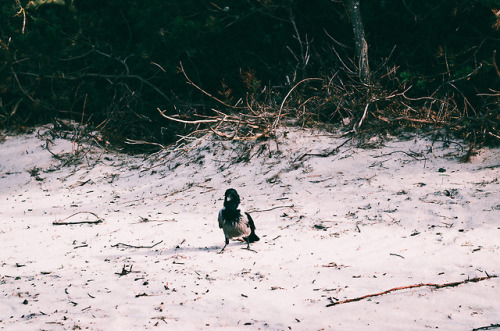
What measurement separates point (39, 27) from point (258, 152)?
6.43 metres

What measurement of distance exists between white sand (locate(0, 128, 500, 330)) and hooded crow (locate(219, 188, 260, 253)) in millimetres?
174

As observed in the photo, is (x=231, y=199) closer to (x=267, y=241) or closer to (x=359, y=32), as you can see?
(x=267, y=241)

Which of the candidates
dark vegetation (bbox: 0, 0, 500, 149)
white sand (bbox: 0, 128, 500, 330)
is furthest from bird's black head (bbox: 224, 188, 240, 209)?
dark vegetation (bbox: 0, 0, 500, 149)

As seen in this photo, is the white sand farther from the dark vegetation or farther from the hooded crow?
the dark vegetation

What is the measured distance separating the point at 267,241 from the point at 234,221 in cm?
51

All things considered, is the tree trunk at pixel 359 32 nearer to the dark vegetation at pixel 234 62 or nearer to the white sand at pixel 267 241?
Result: the dark vegetation at pixel 234 62

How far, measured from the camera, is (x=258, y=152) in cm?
768

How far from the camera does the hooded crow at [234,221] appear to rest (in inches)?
164

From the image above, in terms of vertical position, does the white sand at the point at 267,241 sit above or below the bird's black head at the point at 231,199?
below

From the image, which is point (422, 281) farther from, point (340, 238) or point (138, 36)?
point (138, 36)

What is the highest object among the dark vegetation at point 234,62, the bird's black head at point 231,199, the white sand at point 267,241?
the dark vegetation at point 234,62

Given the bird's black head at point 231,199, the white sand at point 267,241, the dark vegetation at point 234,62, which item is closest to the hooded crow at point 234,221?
the bird's black head at point 231,199

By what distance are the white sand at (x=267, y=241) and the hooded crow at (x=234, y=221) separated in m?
0.17

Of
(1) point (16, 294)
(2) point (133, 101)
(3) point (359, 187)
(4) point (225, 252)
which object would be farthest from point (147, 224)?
(2) point (133, 101)
